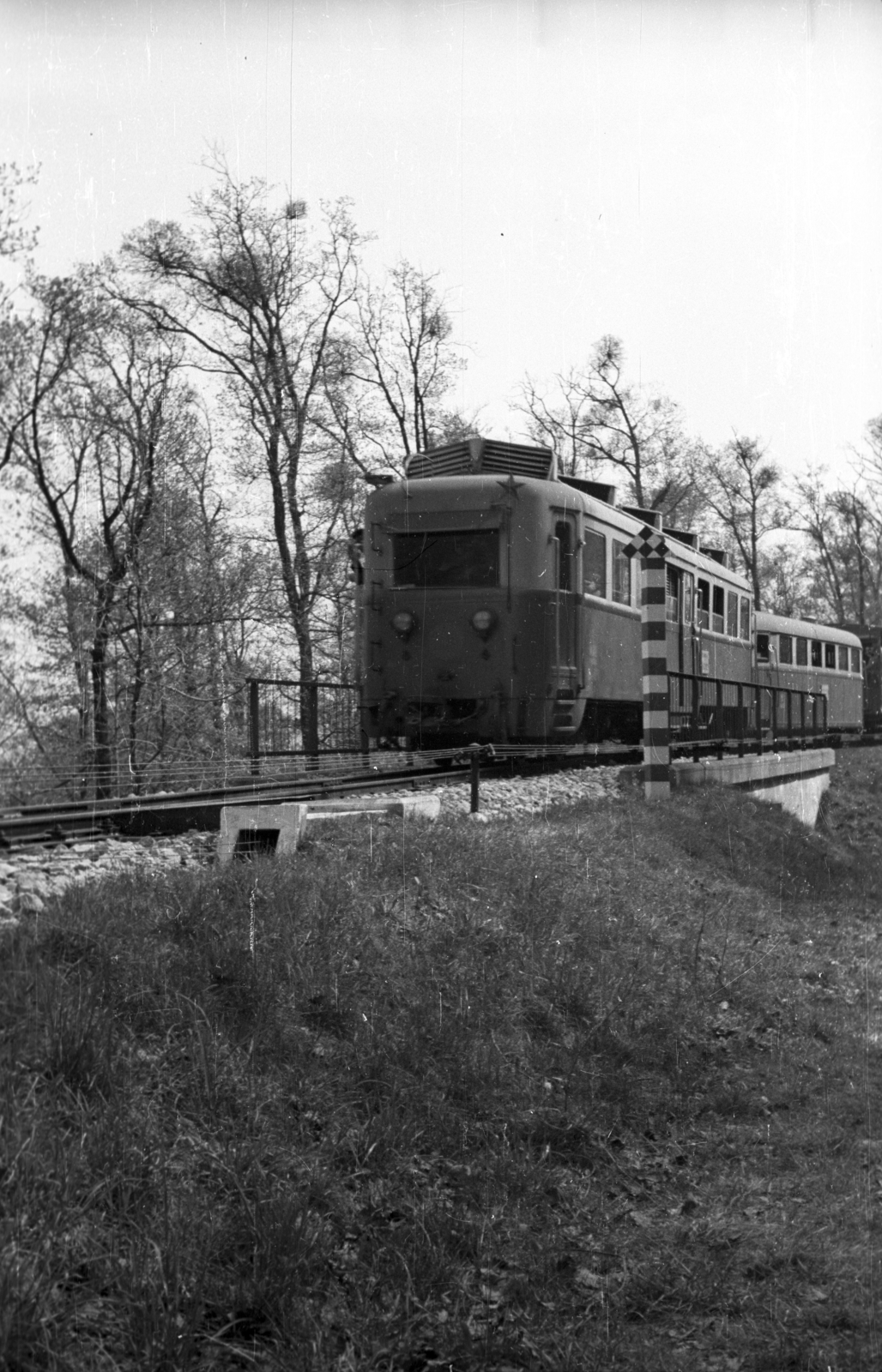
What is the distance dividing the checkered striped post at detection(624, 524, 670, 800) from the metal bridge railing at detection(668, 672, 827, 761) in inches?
13.8

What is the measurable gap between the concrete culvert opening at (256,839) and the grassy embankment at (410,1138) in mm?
244

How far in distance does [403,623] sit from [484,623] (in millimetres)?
1009

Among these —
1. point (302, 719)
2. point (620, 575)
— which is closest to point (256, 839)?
point (302, 719)

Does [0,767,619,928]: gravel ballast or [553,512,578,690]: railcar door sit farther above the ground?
[553,512,578,690]: railcar door

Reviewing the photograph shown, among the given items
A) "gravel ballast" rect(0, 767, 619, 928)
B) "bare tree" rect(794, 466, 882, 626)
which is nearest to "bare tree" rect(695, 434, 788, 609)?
"bare tree" rect(794, 466, 882, 626)

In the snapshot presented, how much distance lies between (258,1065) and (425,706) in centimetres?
956

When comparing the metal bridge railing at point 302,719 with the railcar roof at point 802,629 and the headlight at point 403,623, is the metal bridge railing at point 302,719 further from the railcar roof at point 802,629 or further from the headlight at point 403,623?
the railcar roof at point 802,629

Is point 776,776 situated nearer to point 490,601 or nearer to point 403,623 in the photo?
point 490,601

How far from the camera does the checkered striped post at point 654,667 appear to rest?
43.7 feet

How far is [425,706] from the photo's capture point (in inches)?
546

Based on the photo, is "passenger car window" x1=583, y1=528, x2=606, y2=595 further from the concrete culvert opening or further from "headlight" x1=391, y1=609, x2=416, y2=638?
the concrete culvert opening

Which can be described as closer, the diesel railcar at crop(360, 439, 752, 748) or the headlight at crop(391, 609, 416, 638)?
the diesel railcar at crop(360, 439, 752, 748)

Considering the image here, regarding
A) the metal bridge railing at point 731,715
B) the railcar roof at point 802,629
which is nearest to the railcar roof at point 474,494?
the metal bridge railing at point 731,715

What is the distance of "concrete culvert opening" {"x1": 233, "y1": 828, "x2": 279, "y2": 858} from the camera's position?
740cm
